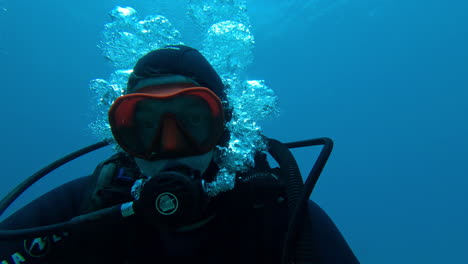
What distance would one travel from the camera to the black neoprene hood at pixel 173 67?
90.9 inches

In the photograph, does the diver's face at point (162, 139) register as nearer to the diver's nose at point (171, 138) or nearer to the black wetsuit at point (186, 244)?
the diver's nose at point (171, 138)

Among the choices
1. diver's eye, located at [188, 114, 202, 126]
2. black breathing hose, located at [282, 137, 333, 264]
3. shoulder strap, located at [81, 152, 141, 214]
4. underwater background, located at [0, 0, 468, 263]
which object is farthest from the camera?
underwater background, located at [0, 0, 468, 263]

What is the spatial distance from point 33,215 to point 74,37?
55.9 meters

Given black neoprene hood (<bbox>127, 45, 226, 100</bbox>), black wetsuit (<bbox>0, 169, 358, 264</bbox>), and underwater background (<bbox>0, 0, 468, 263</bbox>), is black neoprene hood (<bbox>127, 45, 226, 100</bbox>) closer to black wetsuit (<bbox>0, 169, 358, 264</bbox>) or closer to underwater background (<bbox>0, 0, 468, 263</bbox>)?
black wetsuit (<bbox>0, 169, 358, 264</bbox>)

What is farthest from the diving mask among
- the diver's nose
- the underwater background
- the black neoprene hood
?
the underwater background

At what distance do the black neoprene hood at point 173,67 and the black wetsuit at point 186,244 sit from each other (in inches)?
41.6

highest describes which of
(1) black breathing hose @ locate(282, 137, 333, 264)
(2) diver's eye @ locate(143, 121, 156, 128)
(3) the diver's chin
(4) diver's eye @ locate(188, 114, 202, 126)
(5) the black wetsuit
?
(4) diver's eye @ locate(188, 114, 202, 126)

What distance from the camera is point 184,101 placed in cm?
221

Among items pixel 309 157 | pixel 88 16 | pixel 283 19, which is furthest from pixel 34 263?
pixel 309 157

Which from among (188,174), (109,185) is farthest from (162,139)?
(109,185)

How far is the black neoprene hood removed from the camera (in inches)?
90.9

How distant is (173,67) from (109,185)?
100cm

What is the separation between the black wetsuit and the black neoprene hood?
3.47ft

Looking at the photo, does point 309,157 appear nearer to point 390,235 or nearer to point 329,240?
point 390,235
